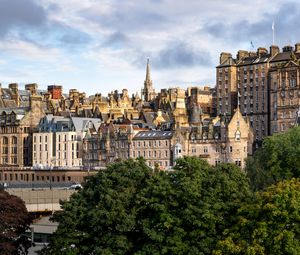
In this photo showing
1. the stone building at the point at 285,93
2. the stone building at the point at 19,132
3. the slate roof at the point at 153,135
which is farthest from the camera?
the stone building at the point at 19,132

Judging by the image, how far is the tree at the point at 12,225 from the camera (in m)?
56.6

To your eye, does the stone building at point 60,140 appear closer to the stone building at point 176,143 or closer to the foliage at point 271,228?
the stone building at point 176,143

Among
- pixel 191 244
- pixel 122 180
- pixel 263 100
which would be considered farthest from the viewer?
pixel 263 100

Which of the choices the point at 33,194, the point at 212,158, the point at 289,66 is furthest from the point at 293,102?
the point at 33,194

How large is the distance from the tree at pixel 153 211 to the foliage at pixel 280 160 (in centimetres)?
2140

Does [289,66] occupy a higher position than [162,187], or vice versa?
[289,66]

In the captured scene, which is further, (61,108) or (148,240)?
(61,108)

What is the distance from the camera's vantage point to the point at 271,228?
4641cm

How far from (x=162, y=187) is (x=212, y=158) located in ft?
302

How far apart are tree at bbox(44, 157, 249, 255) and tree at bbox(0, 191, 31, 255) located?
416cm

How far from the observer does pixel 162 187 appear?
2009 inches

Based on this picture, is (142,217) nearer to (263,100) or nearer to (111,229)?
(111,229)

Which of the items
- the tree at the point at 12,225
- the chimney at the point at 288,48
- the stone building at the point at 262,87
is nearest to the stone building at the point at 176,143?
the stone building at the point at 262,87

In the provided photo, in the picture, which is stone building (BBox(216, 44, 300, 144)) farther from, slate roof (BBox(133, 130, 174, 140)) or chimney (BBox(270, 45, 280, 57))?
slate roof (BBox(133, 130, 174, 140))
